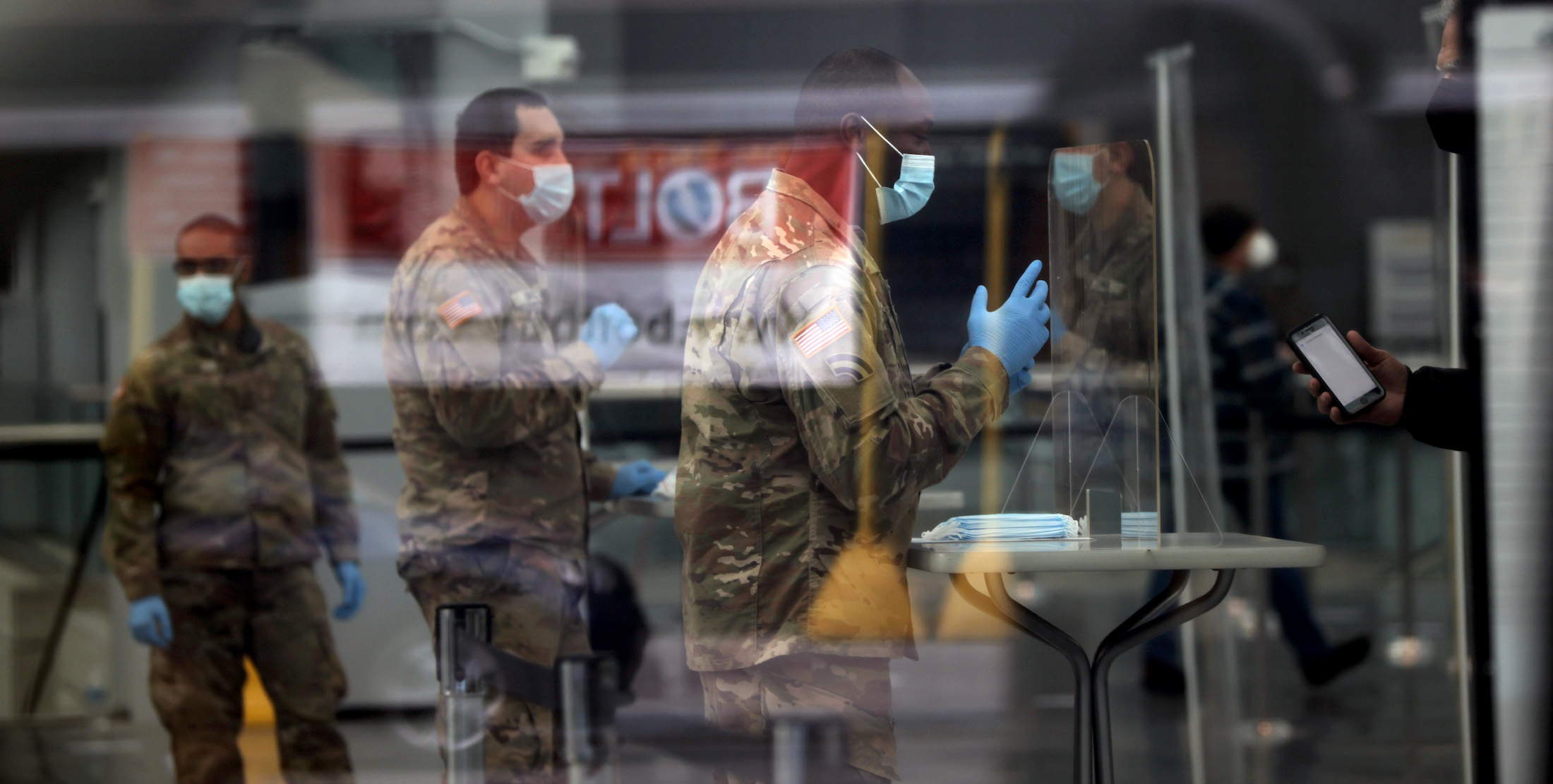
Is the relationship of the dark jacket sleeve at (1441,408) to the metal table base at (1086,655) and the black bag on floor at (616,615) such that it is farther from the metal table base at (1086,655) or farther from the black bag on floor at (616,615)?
the black bag on floor at (616,615)

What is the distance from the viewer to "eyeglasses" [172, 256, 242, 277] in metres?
2.81

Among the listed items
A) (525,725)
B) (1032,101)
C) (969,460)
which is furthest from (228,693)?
(1032,101)

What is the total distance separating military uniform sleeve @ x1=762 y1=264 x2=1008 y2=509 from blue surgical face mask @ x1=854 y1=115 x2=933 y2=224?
164 millimetres

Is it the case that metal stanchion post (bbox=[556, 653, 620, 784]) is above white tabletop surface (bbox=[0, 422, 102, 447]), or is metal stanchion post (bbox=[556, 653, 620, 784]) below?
below

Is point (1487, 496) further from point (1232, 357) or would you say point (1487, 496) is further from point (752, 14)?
point (1232, 357)

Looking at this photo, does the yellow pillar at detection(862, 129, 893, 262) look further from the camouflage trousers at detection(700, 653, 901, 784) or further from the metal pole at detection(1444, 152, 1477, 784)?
the metal pole at detection(1444, 152, 1477, 784)

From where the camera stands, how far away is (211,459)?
2.63 meters

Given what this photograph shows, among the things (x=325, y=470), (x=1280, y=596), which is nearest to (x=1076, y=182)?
(x=325, y=470)

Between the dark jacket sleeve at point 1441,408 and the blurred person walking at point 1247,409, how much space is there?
77.8 inches

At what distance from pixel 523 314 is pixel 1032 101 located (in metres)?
A: 1.21

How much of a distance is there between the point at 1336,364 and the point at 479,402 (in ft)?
4.09

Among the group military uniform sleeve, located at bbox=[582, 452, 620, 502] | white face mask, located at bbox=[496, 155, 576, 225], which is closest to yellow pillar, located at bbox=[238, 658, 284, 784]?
military uniform sleeve, located at bbox=[582, 452, 620, 502]

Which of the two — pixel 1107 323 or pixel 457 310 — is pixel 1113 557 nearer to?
pixel 1107 323

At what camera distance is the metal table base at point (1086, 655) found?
172 centimetres
